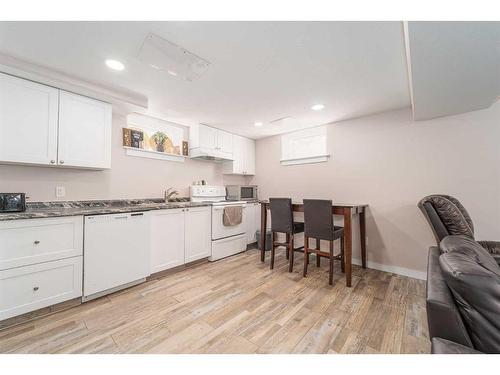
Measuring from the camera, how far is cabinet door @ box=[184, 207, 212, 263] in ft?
8.98

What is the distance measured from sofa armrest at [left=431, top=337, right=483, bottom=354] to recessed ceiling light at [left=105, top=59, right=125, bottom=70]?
259 cm

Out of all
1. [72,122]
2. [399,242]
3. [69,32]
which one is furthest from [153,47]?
[399,242]

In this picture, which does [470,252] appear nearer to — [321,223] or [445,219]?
[445,219]

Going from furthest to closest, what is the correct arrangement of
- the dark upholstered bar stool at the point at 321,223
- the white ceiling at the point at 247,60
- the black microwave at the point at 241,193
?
the black microwave at the point at 241,193
the dark upholstered bar stool at the point at 321,223
the white ceiling at the point at 247,60

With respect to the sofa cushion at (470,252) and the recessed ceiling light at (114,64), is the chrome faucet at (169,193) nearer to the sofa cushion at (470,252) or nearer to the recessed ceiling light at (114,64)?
the recessed ceiling light at (114,64)

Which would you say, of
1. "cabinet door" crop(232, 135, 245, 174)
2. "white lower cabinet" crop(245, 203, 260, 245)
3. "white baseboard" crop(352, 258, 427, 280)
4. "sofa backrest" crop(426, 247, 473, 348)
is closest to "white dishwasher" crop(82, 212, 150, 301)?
"white lower cabinet" crop(245, 203, 260, 245)

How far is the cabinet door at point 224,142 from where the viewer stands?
3605 mm

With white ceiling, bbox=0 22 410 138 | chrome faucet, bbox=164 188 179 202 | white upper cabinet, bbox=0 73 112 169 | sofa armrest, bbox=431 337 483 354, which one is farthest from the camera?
chrome faucet, bbox=164 188 179 202

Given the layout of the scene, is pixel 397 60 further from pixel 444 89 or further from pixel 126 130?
pixel 126 130

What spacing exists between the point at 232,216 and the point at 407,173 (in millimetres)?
2460

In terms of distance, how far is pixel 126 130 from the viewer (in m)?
2.76

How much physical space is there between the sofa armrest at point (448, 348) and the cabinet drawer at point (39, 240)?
8.12ft

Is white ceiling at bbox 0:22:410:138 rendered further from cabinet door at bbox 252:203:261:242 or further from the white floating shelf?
cabinet door at bbox 252:203:261:242

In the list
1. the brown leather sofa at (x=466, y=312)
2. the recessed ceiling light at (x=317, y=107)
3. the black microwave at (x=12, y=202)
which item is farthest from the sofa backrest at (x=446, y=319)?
the black microwave at (x=12, y=202)
